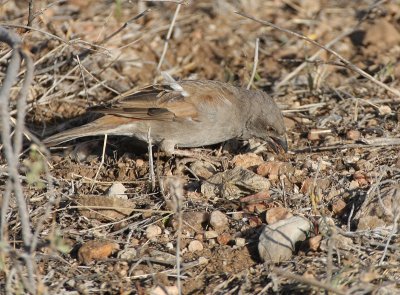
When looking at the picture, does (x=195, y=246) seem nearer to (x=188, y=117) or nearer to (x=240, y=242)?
(x=240, y=242)

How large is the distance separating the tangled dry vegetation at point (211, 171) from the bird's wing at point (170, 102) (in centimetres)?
43

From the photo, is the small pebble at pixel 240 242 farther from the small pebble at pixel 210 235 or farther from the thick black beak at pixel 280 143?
the thick black beak at pixel 280 143

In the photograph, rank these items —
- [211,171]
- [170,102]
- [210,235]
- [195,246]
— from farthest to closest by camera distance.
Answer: [170,102]
[211,171]
[210,235]
[195,246]

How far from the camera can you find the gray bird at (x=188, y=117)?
673 centimetres

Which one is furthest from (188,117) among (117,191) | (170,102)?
(117,191)

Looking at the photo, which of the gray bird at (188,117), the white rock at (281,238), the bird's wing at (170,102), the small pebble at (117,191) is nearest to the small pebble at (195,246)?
the white rock at (281,238)

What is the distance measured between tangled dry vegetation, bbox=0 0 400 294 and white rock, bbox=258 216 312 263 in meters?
0.07

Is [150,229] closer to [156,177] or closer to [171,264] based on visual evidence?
[171,264]

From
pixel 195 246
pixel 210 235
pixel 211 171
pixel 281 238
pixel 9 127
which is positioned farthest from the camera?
pixel 211 171

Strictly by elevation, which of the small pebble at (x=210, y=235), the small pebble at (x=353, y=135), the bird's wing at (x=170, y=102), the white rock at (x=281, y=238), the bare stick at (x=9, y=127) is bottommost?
the small pebble at (x=210, y=235)

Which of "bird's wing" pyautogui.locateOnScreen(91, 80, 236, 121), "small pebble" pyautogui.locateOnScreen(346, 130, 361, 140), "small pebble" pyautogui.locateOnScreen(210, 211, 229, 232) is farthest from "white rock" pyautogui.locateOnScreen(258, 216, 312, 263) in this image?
"bird's wing" pyautogui.locateOnScreen(91, 80, 236, 121)

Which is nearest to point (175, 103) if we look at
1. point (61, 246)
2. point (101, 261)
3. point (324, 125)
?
point (324, 125)

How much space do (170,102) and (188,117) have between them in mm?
221

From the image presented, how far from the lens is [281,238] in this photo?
16.5ft
